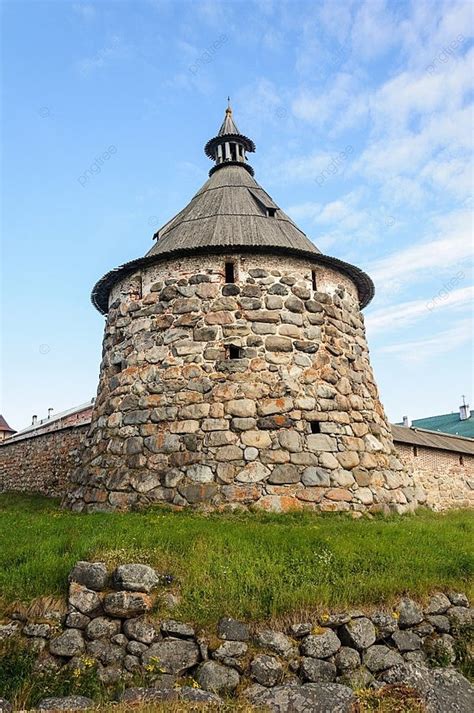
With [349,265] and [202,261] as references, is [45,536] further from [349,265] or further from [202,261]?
[349,265]

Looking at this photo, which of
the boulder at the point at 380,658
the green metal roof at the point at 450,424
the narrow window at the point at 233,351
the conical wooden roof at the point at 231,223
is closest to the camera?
the boulder at the point at 380,658

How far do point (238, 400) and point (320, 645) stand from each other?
4.92 m

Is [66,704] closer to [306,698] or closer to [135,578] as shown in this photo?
[135,578]

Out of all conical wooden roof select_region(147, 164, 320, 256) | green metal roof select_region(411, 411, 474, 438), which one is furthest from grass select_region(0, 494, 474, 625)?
green metal roof select_region(411, 411, 474, 438)

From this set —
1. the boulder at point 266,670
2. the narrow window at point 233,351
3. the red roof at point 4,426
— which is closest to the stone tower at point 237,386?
the narrow window at point 233,351

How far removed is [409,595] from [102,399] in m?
7.53

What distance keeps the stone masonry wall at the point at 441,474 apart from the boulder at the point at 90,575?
1090 cm

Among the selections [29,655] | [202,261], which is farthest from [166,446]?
A: [29,655]

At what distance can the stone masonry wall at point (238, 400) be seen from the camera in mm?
Result: 9281

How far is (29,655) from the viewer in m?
5.14

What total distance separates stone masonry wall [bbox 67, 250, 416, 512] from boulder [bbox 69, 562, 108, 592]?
327 centimetres

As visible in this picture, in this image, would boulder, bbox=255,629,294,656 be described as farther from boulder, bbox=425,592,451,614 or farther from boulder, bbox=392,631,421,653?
boulder, bbox=425,592,451,614

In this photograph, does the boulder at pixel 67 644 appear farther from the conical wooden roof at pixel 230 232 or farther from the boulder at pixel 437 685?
the conical wooden roof at pixel 230 232

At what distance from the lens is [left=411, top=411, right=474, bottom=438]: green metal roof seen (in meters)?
31.3
